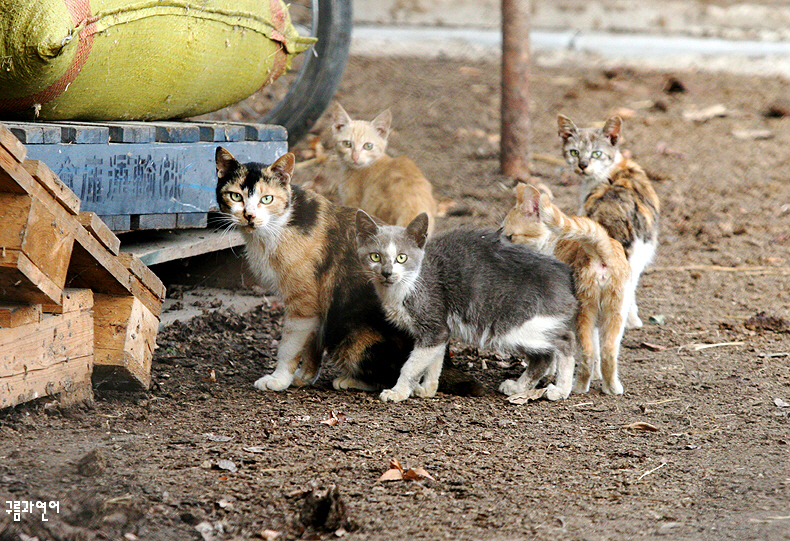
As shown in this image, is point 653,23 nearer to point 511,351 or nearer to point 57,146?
point 511,351

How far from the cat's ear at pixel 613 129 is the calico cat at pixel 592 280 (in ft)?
4.02

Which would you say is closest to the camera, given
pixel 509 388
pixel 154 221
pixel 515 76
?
pixel 509 388

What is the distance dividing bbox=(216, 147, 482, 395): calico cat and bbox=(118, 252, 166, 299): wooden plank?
1.50 feet

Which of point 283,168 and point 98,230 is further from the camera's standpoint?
point 283,168

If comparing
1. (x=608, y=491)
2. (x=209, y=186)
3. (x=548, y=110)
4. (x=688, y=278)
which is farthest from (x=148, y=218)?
(x=548, y=110)

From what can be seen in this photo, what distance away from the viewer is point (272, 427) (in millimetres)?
3314

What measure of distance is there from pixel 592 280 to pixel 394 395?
1.10 m

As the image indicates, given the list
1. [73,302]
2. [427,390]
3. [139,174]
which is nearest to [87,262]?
[73,302]

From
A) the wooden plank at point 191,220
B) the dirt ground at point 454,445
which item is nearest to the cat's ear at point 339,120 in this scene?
the dirt ground at point 454,445

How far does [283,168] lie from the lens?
151 inches

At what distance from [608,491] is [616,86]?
6.94 m

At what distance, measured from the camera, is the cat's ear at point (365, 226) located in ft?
12.5

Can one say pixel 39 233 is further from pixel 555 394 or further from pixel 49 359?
pixel 555 394

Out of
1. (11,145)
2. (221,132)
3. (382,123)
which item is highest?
(382,123)
